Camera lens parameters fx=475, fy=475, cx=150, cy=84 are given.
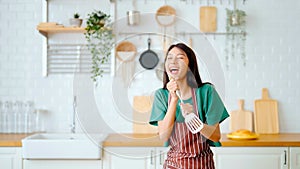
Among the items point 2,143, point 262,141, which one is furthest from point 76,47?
point 262,141

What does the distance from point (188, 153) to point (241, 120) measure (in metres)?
1.83

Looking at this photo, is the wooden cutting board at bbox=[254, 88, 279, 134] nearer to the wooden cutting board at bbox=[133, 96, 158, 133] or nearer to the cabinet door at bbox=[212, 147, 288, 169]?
the cabinet door at bbox=[212, 147, 288, 169]

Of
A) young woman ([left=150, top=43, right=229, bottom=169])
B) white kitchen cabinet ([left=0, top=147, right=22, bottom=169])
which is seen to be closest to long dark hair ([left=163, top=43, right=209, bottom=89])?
young woman ([left=150, top=43, right=229, bottom=169])

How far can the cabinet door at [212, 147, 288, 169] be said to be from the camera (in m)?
3.31

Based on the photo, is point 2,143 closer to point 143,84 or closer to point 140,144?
point 143,84

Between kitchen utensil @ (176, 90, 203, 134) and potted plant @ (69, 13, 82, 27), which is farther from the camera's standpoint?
potted plant @ (69, 13, 82, 27)

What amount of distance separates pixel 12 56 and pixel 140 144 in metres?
2.32

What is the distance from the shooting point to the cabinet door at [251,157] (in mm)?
3312

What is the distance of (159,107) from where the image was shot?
6.51ft

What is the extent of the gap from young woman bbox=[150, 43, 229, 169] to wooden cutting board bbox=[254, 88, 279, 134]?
1.83 meters

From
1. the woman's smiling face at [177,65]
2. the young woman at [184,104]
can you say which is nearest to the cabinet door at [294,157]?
the young woman at [184,104]

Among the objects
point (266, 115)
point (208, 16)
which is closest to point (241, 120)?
point (266, 115)

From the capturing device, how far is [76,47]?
390 centimetres

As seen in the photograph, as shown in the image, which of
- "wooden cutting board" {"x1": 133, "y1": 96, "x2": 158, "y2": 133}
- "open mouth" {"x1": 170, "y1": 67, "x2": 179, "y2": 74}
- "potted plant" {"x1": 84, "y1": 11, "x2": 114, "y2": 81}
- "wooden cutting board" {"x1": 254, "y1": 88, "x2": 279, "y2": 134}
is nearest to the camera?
"open mouth" {"x1": 170, "y1": 67, "x2": 179, "y2": 74}
